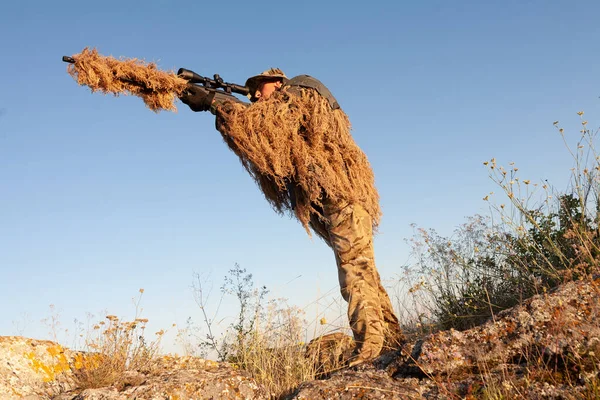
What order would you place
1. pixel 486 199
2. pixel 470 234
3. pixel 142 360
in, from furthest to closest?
1. pixel 470 234
2. pixel 486 199
3. pixel 142 360

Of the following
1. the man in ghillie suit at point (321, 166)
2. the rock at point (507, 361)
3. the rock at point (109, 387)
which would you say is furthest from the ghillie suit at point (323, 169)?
the rock at point (507, 361)

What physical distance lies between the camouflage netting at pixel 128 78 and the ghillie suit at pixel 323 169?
48 cm

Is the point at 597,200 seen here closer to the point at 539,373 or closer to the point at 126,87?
the point at 539,373

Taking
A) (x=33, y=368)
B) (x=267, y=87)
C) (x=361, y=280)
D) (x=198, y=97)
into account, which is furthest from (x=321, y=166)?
(x=33, y=368)

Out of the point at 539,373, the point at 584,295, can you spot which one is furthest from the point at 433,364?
the point at 584,295

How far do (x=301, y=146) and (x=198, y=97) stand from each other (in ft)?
3.77

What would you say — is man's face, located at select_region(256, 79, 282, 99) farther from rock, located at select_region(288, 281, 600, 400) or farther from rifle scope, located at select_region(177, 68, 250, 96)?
rock, located at select_region(288, 281, 600, 400)

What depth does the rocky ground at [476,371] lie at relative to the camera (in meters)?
2.60

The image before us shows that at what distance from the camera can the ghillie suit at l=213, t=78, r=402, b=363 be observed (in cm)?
478

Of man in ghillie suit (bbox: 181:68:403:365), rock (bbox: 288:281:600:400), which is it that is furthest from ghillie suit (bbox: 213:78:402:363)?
rock (bbox: 288:281:600:400)

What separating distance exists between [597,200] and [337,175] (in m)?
2.37

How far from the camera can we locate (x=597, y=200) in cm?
493

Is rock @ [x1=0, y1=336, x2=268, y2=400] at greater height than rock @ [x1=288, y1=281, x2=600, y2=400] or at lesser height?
greater

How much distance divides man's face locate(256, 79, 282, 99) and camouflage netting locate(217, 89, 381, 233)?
1.85 ft
